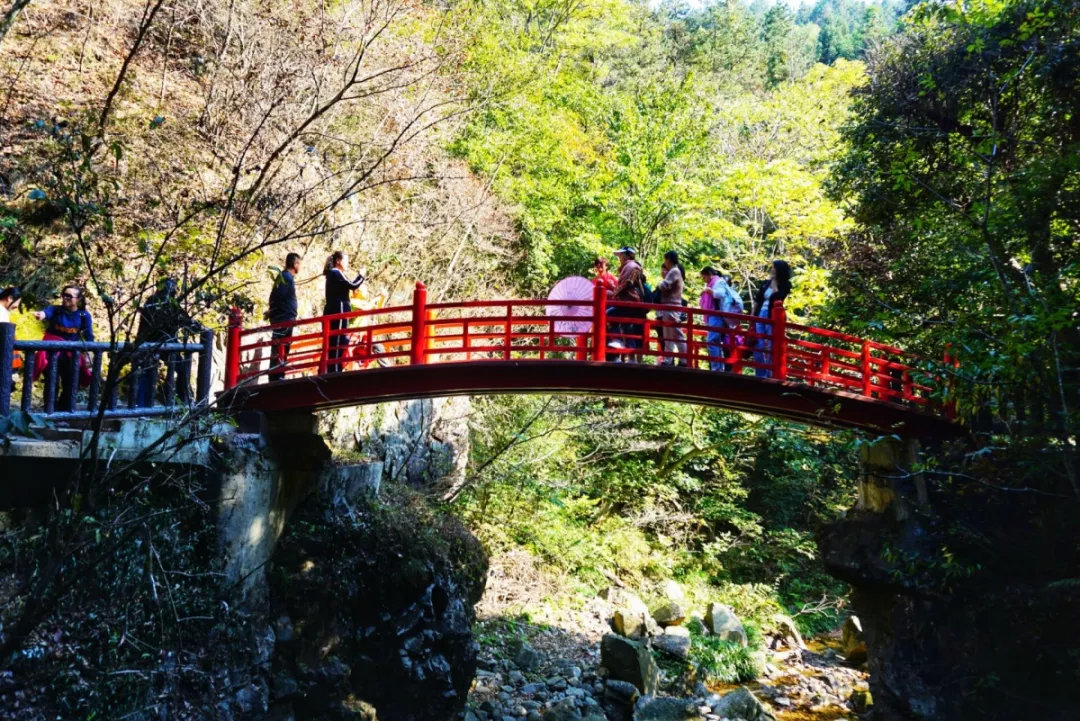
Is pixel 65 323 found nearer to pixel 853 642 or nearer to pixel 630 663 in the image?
pixel 630 663

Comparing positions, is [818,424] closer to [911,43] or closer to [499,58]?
[911,43]

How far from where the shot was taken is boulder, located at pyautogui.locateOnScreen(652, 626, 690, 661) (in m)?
14.8

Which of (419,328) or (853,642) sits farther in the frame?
(853,642)

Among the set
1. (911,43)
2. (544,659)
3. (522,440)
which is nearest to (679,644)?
(544,659)

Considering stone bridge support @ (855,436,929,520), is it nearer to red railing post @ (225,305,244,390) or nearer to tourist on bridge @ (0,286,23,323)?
red railing post @ (225,305,244,390)

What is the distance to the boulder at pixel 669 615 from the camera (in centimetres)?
1616

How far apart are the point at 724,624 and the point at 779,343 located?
7.75m

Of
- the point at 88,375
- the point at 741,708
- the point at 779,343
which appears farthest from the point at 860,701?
the point at 88,375

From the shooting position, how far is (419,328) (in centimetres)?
1012

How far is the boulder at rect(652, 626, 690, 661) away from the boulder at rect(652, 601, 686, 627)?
0.85m

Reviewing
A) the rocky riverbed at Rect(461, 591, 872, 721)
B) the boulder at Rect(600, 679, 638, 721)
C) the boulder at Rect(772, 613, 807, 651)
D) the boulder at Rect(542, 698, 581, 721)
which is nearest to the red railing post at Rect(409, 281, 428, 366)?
the rocky riverbed at Rect(461, 591, 872, 721)

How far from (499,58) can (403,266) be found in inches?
224

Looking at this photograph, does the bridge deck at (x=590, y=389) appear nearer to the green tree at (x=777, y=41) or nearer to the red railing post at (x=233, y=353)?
the red railing post at (x=233, y=353)

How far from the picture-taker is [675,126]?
18672 millimetres
